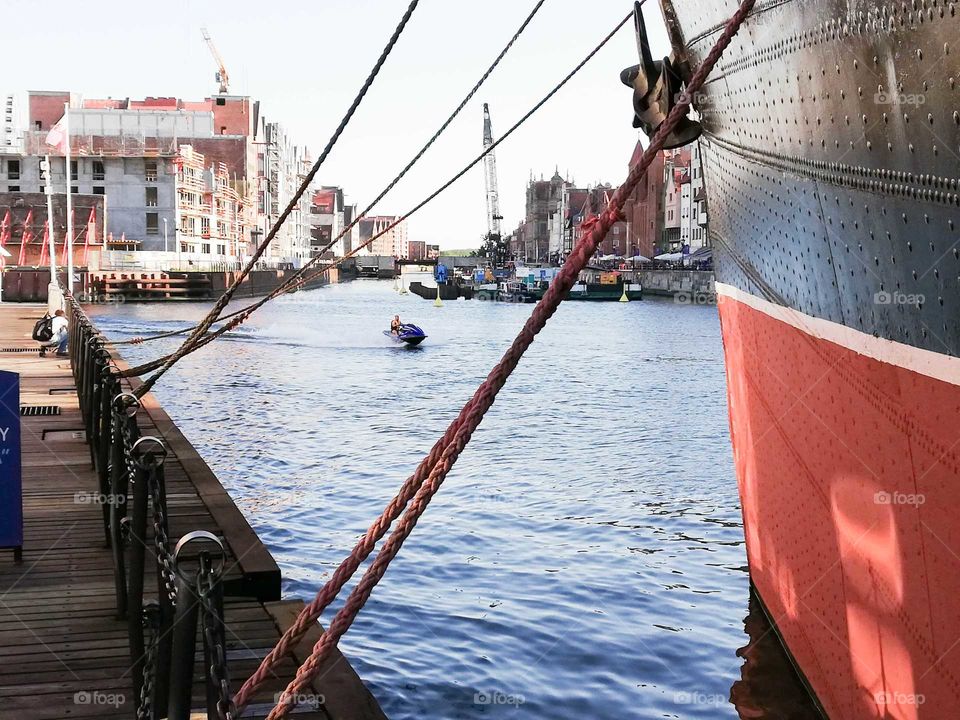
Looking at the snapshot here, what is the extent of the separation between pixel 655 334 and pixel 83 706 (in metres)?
52.2

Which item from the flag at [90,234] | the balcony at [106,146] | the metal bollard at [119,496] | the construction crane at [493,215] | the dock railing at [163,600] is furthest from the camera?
the construction crane at [493,215]

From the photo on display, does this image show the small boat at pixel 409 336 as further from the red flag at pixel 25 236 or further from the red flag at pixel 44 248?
the red flag at pixel 25 236

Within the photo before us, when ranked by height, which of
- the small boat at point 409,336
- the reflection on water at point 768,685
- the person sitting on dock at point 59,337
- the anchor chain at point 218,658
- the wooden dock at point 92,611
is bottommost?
the reflection on water at point 768,685

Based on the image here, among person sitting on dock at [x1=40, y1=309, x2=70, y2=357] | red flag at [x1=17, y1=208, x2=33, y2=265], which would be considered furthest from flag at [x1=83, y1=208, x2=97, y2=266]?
person sitting on dock at [x1=40, y1=309, x2=70, y2=357]

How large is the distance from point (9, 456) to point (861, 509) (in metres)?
5.03

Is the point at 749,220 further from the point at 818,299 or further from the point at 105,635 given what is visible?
the point at 105,635

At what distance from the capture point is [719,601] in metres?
10.9

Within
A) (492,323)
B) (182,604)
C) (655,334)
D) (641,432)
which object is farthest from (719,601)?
(492,323)

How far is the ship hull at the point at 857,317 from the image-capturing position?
142 inches

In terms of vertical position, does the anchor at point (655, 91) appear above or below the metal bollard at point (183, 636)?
above

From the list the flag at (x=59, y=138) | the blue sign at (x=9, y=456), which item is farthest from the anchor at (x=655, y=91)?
the flag at (x=59, y=138)

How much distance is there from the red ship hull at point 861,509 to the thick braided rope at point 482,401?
116cm

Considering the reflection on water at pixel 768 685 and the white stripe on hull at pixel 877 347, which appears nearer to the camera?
the white stripe on hull at pixel 877 347

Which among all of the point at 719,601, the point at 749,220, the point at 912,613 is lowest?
the point at 719,601
